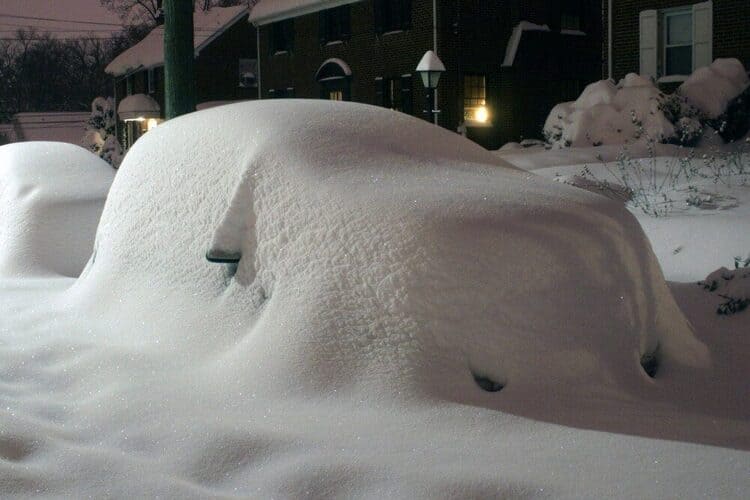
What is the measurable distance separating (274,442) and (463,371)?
0.84 meters

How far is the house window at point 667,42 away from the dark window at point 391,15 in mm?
9319

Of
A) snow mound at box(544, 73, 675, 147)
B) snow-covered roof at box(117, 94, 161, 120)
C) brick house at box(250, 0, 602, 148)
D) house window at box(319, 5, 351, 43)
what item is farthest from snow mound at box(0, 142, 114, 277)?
snow-covered roof at box(117, 94, 161, 120)

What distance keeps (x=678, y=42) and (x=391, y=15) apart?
36.1 ft

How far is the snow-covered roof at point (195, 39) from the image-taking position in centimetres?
3909

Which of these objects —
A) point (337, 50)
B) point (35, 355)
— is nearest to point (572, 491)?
point (35, 355)

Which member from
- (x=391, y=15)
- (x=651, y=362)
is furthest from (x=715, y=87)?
(x=391, y=15)

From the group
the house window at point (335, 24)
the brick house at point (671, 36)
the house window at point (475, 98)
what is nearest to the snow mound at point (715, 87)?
the brick house at point (671, 36)

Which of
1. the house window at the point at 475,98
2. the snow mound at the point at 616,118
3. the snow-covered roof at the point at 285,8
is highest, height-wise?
the snow-covered roof at the point at 285,8

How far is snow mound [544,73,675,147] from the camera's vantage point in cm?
1494

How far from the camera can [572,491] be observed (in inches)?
129

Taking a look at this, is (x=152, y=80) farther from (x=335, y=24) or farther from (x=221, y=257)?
(x=221, y=257)

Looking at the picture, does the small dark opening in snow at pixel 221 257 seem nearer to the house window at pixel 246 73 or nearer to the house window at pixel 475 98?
the house window at pixel 475 98

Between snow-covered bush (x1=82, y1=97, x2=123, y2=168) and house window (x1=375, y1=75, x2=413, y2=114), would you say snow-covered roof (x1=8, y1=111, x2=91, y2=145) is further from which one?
house window (x1=375, y1=75, x2=413, y2=114)

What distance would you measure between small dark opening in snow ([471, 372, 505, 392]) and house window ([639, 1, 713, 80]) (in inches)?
626
